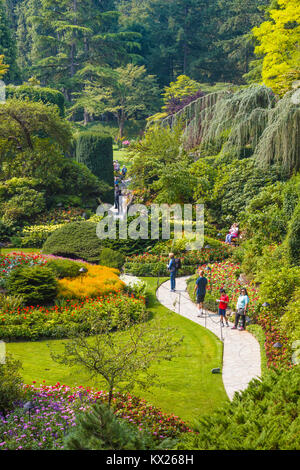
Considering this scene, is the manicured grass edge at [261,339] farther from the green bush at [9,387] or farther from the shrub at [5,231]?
the shrub at [5,231]

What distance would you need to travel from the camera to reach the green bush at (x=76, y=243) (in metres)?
17.2

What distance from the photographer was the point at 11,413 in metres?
7.16

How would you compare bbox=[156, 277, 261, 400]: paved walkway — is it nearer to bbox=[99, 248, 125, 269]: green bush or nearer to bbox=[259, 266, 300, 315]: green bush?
bbox=[259, 266, 300, 315]: green bush

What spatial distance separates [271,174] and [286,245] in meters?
6.80

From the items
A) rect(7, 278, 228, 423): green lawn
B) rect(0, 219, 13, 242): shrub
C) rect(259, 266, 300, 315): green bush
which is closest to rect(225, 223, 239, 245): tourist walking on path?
rect(259, 266, 300, 315): green bush

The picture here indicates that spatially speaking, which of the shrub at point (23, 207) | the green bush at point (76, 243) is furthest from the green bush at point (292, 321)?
the shrub at point (23, 207)

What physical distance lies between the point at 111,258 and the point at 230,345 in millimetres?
7025

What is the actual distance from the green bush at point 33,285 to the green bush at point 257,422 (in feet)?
22.7

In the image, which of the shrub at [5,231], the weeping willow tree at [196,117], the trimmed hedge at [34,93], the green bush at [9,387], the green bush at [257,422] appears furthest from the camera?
Result: the trimmed hedge at [34,93]

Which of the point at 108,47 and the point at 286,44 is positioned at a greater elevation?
the point at 108,47

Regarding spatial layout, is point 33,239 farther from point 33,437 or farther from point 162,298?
point 33,437

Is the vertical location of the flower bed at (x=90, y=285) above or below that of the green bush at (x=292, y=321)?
below

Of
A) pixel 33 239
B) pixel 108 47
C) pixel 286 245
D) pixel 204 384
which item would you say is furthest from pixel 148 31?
pixel 204 384

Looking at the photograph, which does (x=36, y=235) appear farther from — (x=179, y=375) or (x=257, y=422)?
(x=257, y=422)
